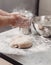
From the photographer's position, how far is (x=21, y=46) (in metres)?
0.74

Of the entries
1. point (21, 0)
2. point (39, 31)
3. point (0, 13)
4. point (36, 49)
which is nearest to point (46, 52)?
point (36, 49)

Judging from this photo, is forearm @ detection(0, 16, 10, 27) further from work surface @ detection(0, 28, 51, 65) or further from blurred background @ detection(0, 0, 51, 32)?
blurred background @ detection(0, 0, 51, 32)

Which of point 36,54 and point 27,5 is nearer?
point 36,54

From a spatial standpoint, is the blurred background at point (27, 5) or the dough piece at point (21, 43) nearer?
the dough piece at point (21, 43)

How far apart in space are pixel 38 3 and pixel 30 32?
66 cm

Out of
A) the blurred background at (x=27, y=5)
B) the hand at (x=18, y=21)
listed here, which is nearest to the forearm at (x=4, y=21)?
the hand at (x=18, y=21)

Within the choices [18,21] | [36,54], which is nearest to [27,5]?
[18,21]

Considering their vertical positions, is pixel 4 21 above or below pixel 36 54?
above

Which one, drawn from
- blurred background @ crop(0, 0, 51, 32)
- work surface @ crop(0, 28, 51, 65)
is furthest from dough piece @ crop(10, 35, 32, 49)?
blurred background @ crop(0, 0, 51, 32)

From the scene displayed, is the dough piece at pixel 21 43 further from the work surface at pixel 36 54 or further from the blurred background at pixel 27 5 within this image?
the blurred background at pixel 27 5

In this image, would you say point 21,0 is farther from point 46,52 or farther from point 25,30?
point 46,52

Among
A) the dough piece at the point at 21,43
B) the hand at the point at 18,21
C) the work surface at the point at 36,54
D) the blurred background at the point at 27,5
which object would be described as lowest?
the work surface at the point at 36,54

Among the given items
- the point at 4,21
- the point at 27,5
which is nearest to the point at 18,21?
the point at 4,21

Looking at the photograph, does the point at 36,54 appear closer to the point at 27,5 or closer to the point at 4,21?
the point at 4,21
